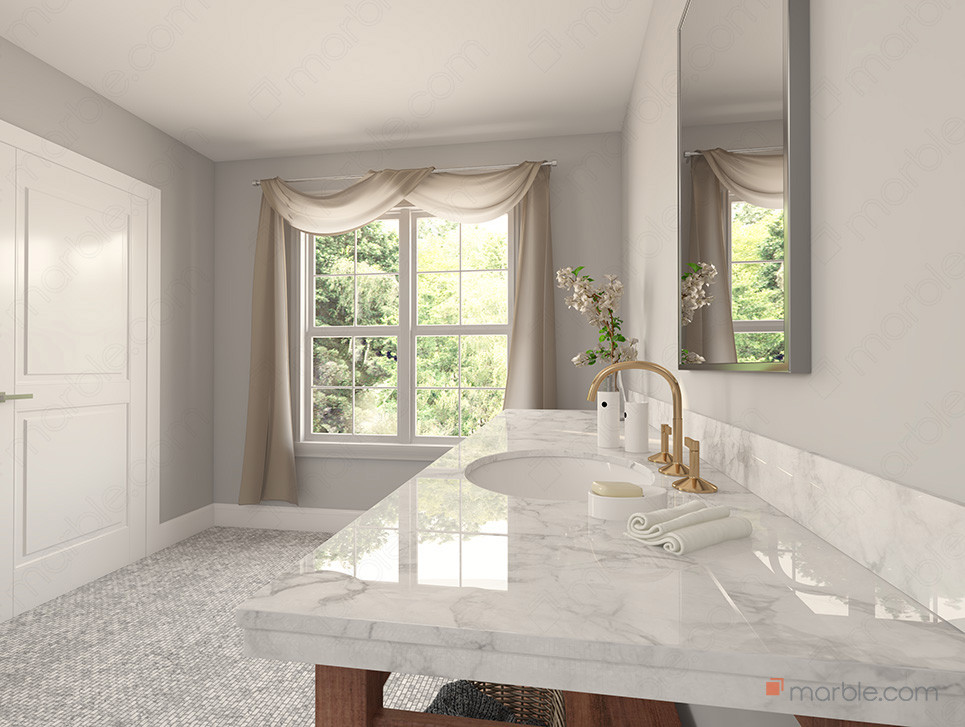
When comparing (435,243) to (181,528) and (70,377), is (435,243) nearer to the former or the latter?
(70,377)

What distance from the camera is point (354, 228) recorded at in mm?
3529

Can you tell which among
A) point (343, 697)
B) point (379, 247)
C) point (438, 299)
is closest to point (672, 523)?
point (343, 697)

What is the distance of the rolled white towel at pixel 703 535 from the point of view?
0.72m

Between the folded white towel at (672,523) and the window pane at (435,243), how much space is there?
3.04m

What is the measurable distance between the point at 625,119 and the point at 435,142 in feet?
3.84

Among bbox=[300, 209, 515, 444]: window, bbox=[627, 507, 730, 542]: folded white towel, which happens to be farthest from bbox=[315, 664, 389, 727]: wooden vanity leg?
bbox=[300, 209, 515, 444]: window

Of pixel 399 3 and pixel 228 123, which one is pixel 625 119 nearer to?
pixel 399 3

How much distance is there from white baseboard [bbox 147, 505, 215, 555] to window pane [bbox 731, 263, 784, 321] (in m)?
3.51

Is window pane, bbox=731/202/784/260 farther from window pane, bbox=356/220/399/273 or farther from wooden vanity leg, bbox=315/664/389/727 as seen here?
window pane, bbox=356/220/399/273

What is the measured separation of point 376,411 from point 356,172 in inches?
62.5

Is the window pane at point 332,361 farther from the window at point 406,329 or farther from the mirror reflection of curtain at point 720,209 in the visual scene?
the mirror reflection of curtain at point 720,209

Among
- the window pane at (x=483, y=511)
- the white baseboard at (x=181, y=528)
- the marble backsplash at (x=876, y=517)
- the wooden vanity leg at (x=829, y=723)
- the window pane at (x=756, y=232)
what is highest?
the window pane at (x=756, y=232)

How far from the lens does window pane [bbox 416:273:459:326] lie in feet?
12.0

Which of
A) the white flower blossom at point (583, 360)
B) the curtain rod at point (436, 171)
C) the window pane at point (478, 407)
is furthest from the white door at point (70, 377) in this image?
the white flower blossom at point (583, 360)
